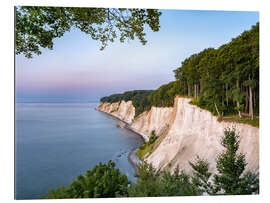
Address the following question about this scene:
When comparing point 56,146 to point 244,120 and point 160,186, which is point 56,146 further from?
point 244,120

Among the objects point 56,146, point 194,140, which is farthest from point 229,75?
point 56,146

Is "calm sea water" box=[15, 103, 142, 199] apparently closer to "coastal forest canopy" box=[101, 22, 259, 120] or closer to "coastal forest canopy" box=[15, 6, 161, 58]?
"coastal forest canopy" box=[15, 6, 161, 58]

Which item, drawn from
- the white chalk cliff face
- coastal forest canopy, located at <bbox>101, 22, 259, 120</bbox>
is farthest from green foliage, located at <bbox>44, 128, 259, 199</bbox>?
coastal forest canopy, located at <bbox>101, 22, 259, 120</bbox>

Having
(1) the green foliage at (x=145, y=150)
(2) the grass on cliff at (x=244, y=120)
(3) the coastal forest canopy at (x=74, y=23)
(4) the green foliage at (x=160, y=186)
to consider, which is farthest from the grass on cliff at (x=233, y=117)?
(3) the coastal forest canopy at (x=74, y=23)

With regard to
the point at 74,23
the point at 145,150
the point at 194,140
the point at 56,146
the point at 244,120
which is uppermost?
the point at 74,23

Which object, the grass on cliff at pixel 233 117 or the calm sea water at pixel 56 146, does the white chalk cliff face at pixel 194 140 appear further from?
the calm sea water at pixel 56 146

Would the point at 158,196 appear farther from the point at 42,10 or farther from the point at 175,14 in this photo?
the point at 42,10
